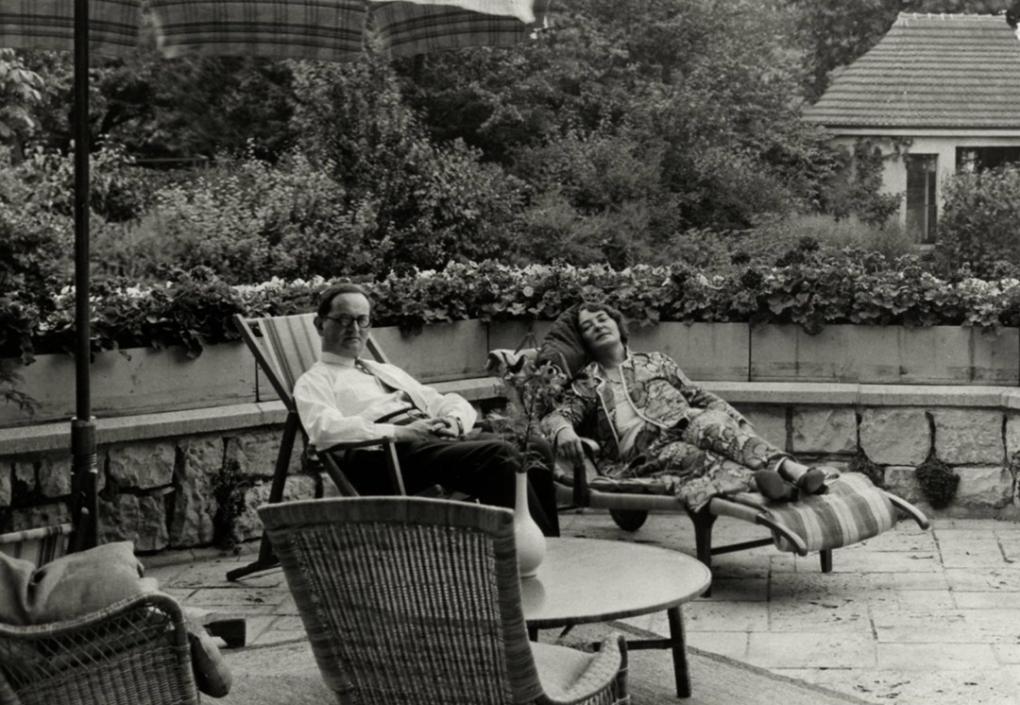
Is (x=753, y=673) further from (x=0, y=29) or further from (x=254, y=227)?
(x=254, y=227)

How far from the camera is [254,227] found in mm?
12102

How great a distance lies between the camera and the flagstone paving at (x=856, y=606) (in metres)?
4.77

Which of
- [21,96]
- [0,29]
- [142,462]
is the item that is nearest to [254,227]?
[21,96]

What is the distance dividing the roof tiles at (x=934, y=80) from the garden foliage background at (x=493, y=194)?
3.26 ft

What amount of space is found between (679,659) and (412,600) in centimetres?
159

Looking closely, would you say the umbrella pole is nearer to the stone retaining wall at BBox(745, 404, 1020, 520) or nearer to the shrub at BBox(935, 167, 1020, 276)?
the stone retaining wall at BBox(745, 404, 1020, 520)

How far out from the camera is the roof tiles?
23062 mm

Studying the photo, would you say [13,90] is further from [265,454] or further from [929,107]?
[929,107]

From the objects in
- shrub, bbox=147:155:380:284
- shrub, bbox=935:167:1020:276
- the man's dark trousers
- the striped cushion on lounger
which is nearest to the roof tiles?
shrub, bbox=935:167:1020:276

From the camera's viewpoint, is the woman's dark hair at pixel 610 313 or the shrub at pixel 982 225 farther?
the shrub at pixel 982 225

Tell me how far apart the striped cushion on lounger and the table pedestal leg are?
1.13 m

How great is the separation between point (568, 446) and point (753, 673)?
Result: 1389mm

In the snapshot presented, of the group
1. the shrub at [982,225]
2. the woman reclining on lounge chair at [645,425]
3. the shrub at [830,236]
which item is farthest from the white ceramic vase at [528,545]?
the shrub at [982,225]

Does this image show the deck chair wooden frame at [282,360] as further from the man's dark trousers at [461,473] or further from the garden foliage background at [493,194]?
the garden foliage background at [493,194]
